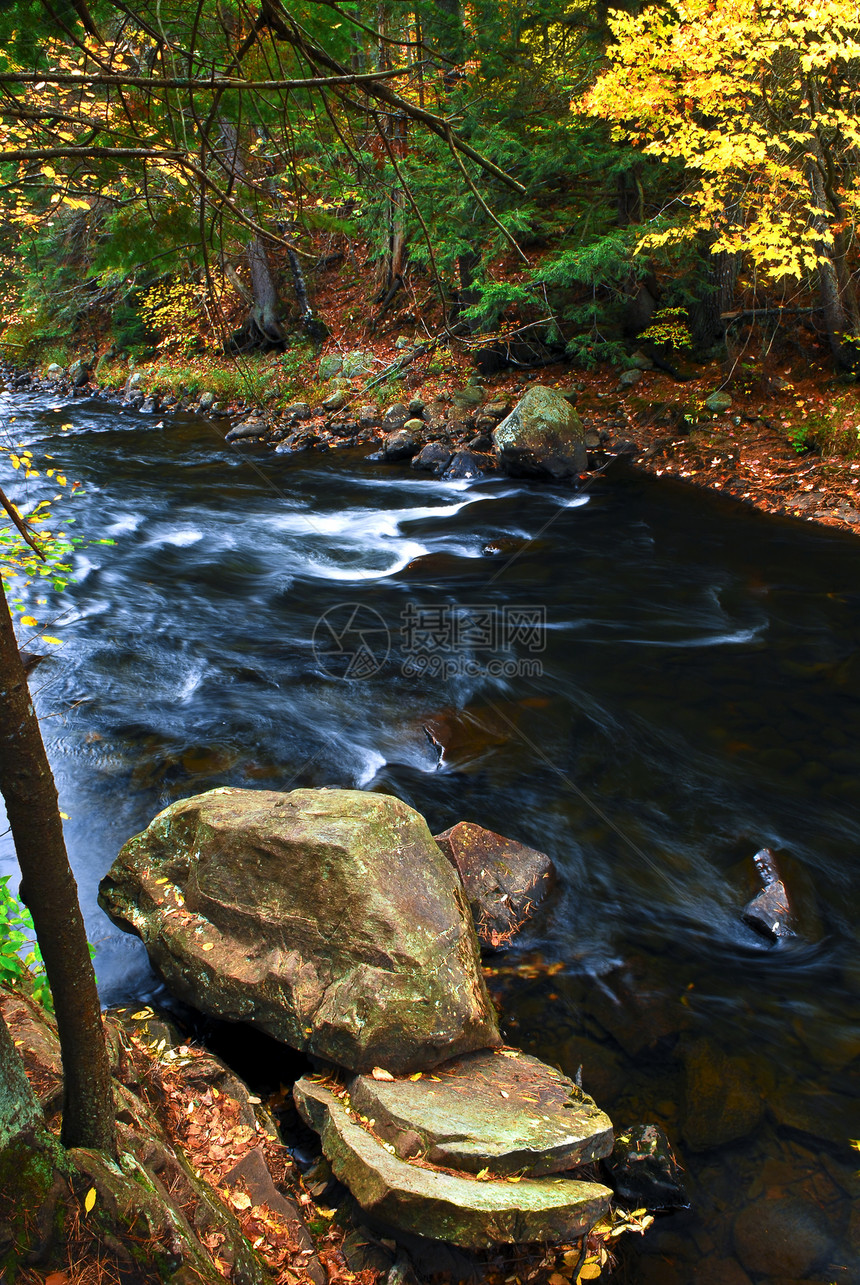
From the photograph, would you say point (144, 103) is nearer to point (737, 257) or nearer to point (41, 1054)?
point (41, 1054)

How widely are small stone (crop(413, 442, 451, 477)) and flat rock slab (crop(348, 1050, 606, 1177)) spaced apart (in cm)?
1140

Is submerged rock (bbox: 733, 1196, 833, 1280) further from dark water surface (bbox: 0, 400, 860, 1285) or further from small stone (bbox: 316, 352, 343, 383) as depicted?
small stone (bbox: 316, 352, 343, 383)

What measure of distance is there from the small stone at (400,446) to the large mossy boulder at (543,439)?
216 cm

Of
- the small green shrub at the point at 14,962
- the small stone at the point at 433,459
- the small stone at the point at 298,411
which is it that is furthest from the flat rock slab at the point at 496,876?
the small stone at the point at 298,411

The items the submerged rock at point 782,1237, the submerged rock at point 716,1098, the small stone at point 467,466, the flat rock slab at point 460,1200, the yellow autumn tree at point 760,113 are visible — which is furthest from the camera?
the small stone at point 467,466

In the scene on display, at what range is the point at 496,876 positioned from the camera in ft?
15.2

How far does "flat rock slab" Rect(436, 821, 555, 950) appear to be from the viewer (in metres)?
4.43

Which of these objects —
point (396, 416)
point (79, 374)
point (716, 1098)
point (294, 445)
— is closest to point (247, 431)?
point (294, 445)

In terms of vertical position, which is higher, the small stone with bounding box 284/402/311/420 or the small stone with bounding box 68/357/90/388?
the small stone with bounding box 68/357/90/388

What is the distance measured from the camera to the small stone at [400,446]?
14.2 metres

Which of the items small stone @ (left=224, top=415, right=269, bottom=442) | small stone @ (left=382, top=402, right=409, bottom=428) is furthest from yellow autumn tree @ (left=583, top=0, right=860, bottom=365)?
small stone @ (left=224, top=415, right=269, bottom=442)

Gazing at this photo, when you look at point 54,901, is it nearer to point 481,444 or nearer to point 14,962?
point 14,962

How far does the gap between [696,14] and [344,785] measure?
9.82 metres

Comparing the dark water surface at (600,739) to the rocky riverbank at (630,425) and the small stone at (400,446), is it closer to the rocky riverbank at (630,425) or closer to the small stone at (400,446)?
the rocky riverbank at (630,425)
